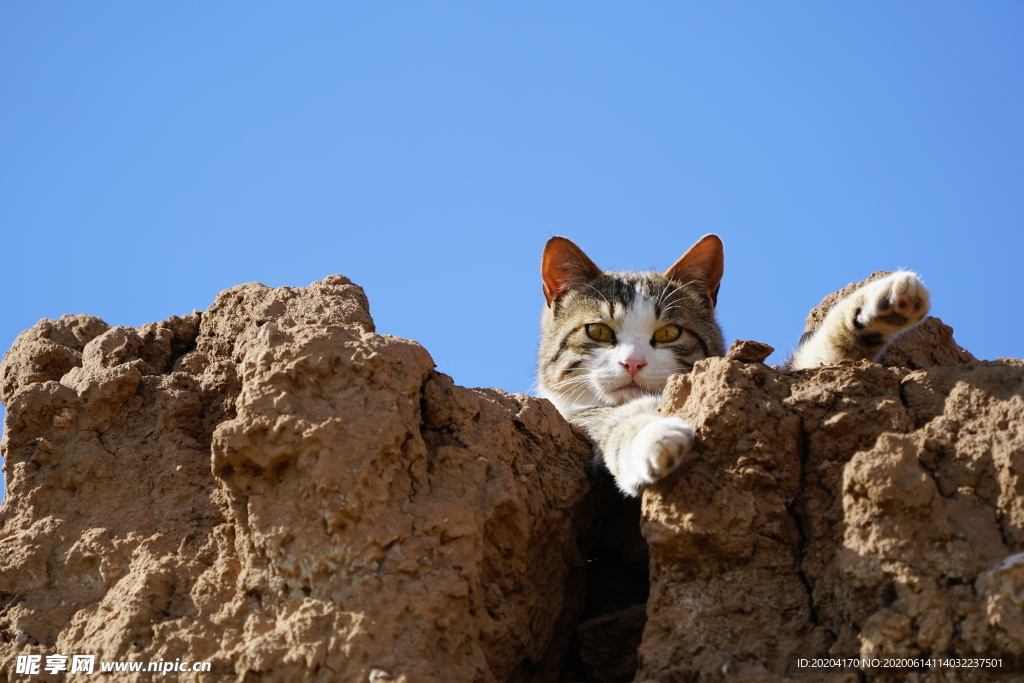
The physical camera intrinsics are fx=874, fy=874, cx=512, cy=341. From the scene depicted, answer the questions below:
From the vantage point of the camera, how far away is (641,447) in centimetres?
322

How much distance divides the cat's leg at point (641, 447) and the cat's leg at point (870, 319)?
2.96 ft

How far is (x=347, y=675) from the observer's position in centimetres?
Answer: 279

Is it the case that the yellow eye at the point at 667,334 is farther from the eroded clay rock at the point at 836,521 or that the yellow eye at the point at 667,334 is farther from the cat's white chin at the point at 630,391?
the eroded clay rock at the point at 836,521

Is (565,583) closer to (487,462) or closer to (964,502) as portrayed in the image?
(487,462)

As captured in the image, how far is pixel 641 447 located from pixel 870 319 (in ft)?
4.72

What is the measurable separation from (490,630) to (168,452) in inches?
59.2

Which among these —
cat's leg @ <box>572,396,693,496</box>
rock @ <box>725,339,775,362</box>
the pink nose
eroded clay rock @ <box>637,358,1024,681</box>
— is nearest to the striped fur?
the pink nose

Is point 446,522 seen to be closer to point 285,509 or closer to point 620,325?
point 285,509

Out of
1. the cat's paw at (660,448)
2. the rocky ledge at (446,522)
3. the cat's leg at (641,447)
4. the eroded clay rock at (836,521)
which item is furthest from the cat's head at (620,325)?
the cat's paw at (660,448)

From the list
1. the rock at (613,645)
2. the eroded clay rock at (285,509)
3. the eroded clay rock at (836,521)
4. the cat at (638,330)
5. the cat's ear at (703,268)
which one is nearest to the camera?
the eroded clay rock at (836,521)

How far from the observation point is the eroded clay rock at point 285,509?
117 inches

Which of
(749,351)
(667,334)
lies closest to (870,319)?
(749,351)

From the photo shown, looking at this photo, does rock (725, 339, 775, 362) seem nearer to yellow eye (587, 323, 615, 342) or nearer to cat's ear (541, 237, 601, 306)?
yellow eye (587, 323, 615, 342)

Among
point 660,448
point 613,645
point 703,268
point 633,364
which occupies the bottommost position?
point 613,645
